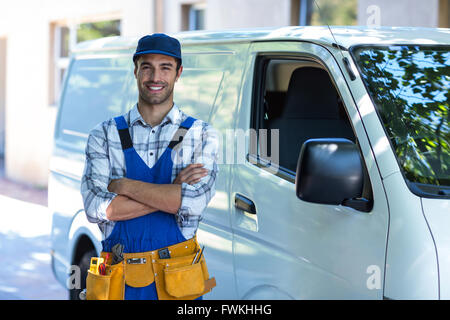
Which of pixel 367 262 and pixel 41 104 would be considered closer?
pixel 367 262

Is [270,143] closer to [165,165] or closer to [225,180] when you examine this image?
[225,180]

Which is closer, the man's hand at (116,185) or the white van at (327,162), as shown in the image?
the white van at (327,162)

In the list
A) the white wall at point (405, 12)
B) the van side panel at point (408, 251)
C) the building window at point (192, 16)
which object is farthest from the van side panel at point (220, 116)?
the building window at point (192, 16)

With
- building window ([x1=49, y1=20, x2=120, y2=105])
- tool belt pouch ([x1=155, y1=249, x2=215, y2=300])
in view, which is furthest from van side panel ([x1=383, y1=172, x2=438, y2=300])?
building window ([x1=49, y1=20, x2=120, y2=105])

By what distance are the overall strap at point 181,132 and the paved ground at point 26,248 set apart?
12.6 ft

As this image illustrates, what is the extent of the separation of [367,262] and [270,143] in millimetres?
1189

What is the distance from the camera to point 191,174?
10.3 ft

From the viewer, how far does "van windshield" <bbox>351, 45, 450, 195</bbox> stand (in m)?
2.98

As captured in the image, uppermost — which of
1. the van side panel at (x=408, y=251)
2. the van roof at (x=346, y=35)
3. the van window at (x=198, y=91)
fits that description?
the van roof at (x=346, y=35)

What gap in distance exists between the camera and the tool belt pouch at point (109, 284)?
117 inches

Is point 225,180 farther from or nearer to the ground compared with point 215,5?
nearer to the ground

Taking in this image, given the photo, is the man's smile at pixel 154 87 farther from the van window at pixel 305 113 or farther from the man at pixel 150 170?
the van window at pixel 305 113
